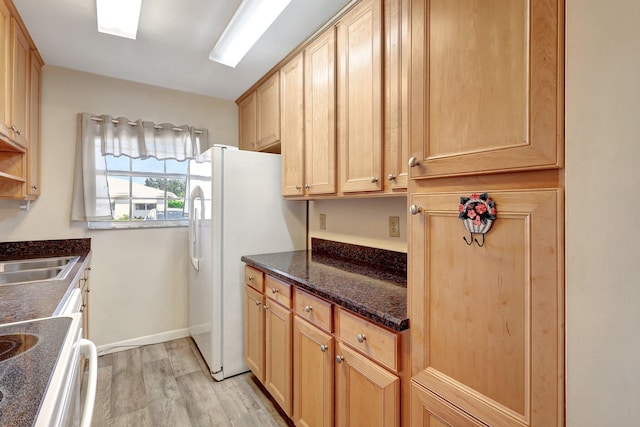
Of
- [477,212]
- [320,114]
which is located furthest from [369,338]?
[320,114]

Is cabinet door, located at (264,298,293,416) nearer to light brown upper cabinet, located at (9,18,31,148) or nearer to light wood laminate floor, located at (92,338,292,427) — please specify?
light wood laminate floor, located at (92,338,292,427)

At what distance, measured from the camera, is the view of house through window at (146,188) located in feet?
8.68

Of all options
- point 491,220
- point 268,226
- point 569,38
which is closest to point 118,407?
point 268,226

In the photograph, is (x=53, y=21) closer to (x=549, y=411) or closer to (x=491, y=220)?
(x=491, y=220)

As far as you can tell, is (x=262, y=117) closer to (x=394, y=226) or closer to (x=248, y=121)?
(x=248, y=121)

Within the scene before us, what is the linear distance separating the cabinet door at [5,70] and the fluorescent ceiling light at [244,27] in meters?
1.03

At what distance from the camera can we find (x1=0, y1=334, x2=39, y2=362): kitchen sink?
2.51 feet

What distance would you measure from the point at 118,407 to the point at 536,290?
94.2 inches

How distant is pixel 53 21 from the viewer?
1802mm

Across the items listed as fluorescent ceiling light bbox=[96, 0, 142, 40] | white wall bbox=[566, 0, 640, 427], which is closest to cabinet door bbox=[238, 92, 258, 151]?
fluorescent ceiling light bbox=[96, 0, 142, 40]

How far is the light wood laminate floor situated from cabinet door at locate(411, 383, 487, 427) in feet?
3.71

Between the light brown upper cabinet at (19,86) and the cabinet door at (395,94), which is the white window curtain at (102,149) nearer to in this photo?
the light brown upper cabinet at (19,86)

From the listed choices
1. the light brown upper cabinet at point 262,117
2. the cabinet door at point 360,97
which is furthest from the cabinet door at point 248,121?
the cabinet door at point 360,97

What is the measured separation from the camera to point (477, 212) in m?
0.81
